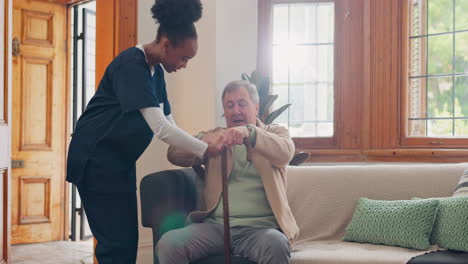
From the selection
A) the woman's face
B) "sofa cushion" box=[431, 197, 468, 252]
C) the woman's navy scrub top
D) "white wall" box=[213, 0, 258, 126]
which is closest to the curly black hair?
the woman's face

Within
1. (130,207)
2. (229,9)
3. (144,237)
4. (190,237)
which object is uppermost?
(229,9)

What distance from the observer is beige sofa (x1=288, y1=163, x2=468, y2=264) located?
2943 millimetres

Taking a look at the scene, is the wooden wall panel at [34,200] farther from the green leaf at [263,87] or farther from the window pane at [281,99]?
the green leaf at [263,87]

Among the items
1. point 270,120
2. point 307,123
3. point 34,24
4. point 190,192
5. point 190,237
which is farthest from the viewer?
point 34,24

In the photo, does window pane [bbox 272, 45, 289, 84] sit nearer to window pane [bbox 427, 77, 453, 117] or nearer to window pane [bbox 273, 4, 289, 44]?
window pane [bbox 273, 4, 289, 44]

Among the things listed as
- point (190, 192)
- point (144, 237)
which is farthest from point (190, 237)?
point (144, 237)

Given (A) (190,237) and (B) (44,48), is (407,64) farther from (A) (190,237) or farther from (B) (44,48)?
(B) (44,48)

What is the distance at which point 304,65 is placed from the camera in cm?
439

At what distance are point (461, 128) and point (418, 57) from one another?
549mm

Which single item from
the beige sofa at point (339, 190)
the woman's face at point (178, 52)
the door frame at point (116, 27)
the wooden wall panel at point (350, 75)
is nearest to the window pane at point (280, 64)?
the wooden wall panel at point (350, 75)

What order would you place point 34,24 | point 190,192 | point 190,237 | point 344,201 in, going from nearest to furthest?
point 190,237
point 190,192
point 344,201
point 34,24

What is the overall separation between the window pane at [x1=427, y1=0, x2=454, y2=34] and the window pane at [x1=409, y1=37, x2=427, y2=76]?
Result: 0.32 ft

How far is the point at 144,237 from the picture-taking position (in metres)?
4.10

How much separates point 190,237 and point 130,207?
34 cm
